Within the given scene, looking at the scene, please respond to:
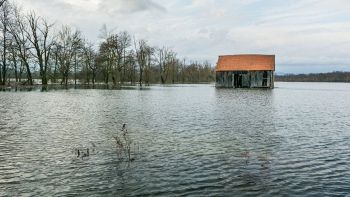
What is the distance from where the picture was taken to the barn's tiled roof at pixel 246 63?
83.0m

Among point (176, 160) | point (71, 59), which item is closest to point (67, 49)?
point (71, 59)

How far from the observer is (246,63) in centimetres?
8488

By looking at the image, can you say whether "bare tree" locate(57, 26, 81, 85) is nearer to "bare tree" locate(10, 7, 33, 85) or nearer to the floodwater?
"bare tree" locate(10, 7, 33, 85)

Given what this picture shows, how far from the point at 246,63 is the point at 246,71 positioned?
2.23 meters

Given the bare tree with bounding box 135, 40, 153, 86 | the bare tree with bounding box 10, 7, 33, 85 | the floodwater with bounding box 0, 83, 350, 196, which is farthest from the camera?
the bare tree with bounding box 135, 40, 153, 86

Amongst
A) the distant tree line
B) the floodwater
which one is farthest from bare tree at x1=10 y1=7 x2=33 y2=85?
the floodwater

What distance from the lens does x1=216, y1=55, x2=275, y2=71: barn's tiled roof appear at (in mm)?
82988

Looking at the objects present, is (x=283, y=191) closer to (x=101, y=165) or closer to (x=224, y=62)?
(x=101, y=165)

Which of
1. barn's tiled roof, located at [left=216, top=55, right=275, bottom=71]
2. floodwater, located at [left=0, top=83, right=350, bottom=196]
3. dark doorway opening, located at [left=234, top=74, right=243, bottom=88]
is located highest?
barn's tiled roof, located at [left=216, top=55, right=275, bottom=71]

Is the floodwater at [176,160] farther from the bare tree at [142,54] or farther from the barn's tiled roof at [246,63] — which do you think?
the bare tree at [142,54]

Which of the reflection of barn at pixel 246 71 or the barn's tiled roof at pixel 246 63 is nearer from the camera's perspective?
the reflection of barn at pixel 246 71

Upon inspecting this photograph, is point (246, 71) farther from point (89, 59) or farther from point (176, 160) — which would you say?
point (176, 160)

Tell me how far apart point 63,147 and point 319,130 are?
12539mm

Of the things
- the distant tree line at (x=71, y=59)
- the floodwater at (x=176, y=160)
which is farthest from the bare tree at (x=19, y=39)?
the floodwater at (x=176, y=160)
